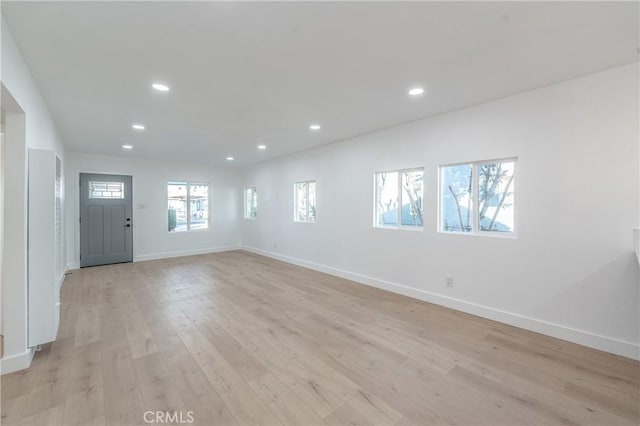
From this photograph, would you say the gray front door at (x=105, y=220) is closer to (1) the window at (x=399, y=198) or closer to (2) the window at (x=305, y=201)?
(2) the window at (x=305, y=201)

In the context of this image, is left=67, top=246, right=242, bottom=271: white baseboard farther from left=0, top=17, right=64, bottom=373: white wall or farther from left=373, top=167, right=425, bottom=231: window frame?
left=373, top=167, right=425, bottom=231: window frame

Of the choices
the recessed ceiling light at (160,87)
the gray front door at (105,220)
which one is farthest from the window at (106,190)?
the recessed ceiling light at (160,87)

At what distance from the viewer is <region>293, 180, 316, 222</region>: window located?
5.98 m

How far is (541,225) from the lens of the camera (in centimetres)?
289

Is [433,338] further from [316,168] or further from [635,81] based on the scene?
[316,168]

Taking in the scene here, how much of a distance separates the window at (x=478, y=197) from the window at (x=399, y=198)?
39 cm

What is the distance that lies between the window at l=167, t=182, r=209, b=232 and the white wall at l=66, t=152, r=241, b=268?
0.17 meters

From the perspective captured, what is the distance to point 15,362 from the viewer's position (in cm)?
225

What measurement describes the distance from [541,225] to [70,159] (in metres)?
8.63

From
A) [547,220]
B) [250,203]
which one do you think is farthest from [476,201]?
[250,203]

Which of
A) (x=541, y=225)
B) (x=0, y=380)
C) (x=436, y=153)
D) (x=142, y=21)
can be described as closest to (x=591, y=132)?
(x=541, y=225)

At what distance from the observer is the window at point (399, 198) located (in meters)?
4.09

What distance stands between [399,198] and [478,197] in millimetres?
1150

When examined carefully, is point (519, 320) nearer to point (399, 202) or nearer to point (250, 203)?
point (399, 202)
